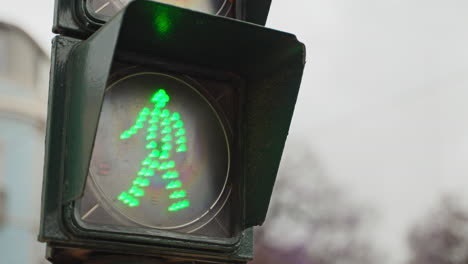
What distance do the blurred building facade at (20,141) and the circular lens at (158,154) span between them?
9.50 m

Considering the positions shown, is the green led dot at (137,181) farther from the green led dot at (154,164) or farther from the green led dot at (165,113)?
the green led dot at (165,113)

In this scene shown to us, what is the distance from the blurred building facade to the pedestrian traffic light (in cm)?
946

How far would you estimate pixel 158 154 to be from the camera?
166cm

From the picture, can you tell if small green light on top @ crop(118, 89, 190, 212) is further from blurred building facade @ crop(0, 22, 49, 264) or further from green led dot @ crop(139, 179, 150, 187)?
blurred building facade @ crop(0, 22, 49, 264)

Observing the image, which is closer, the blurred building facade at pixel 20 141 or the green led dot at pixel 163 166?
the green led dot at pixel 163 166

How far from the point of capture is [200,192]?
1724 mm

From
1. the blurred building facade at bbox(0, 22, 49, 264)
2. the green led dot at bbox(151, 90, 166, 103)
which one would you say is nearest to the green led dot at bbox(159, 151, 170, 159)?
the green led dot at bbox(151, 90, 166, 103)

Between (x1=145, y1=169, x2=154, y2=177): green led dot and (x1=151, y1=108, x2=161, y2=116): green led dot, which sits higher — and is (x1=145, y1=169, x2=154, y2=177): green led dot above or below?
below

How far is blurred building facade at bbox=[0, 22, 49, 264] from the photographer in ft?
37.3

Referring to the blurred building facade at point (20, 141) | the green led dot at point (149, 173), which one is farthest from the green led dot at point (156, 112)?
the blurred building facade at point (20, 141)

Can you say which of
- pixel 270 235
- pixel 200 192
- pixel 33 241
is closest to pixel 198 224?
pixel 200 192

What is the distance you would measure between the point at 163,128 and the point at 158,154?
0.18 feet

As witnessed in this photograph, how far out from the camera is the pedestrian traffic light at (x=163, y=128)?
1.62 meters

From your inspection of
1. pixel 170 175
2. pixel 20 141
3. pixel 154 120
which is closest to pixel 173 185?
pixel 170 175
